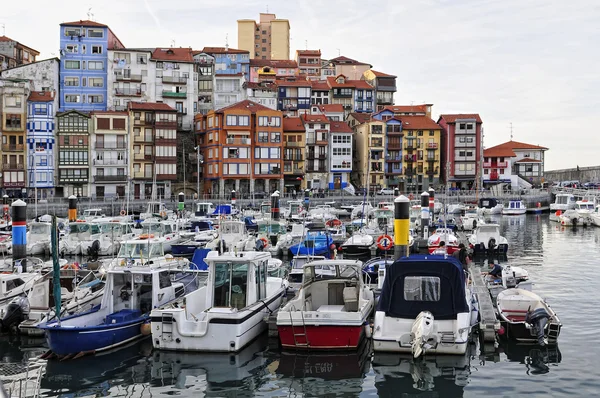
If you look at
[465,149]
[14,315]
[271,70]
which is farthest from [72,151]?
[14,315]

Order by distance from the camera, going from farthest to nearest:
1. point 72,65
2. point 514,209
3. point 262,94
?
point 262,94 → point 72,65 → point 514,209

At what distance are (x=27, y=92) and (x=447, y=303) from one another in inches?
3166

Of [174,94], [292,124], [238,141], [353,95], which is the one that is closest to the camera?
[238,141]

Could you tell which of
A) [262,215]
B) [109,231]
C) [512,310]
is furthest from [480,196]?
[512,310]

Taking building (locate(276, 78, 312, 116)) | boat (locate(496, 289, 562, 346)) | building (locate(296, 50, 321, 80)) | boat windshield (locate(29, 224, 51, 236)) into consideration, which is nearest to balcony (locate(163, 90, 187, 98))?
building (locate(276, 78, 312, 116))

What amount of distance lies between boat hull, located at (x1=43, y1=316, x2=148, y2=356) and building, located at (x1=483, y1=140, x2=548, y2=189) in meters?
102

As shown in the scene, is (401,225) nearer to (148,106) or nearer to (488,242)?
(488,242)

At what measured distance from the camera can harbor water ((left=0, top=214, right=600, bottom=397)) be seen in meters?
17.9

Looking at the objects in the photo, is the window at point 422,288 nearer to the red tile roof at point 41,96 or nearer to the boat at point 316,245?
the boat at point 316,245

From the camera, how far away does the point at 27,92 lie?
86.1m

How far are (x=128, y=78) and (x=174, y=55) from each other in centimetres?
937

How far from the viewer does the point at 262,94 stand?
111812 mm

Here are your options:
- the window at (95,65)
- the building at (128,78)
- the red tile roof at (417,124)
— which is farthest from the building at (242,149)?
the red tile roof at (417,124)

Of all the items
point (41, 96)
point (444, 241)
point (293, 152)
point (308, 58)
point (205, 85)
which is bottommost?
point (444, 241)
